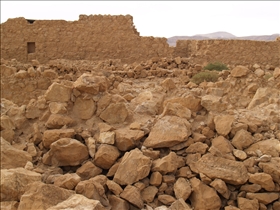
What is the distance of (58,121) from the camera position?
411 centimetres

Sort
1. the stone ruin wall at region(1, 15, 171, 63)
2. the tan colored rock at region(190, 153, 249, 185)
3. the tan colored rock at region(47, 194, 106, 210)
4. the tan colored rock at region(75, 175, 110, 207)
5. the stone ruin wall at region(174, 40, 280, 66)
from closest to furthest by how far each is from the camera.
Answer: the tan colored rock at region(47, 194, 106, 210)
the tan colored rock at region(75, 175, 110, 207)
the tan colored rock at region(190, 153, 249, 185)
the stone ruin wall at region(1, 15, 171, 63)
the stone ruin wall at region(174, 40, 280, 66)

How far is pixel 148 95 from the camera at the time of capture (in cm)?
538

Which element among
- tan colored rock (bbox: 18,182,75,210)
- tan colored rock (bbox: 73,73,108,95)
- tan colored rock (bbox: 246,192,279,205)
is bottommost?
tan colored rock (bbox: 246,192,279,205)

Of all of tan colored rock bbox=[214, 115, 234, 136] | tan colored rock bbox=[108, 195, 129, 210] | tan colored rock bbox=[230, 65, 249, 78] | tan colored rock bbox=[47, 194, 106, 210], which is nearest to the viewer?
tan colored rock bbox=[47, 194, 106, 210]

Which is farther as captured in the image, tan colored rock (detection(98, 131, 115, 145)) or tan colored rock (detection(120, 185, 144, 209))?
tan colored rock (detection(98, 131, 115, 145))

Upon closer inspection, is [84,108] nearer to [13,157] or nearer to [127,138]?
[127,138]

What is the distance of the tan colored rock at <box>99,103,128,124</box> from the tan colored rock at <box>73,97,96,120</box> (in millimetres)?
167

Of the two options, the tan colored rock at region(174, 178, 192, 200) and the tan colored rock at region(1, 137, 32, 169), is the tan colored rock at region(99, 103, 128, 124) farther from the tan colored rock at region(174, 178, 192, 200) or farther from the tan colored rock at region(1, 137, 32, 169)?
the tan colored rock at region(174, 178, 192, 200)

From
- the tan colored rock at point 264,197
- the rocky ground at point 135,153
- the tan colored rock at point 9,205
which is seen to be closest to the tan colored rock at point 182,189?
the rocky ground at point 135,153

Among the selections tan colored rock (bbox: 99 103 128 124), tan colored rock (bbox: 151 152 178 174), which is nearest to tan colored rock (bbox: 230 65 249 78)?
tan colored rock (bbox: 99 103 128 124)

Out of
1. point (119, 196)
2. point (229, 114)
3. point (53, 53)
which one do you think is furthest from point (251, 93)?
point (53, 53)

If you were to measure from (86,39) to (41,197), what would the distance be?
1168 cm

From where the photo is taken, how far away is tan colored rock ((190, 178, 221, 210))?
3225 mm

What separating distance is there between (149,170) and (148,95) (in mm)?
2202
